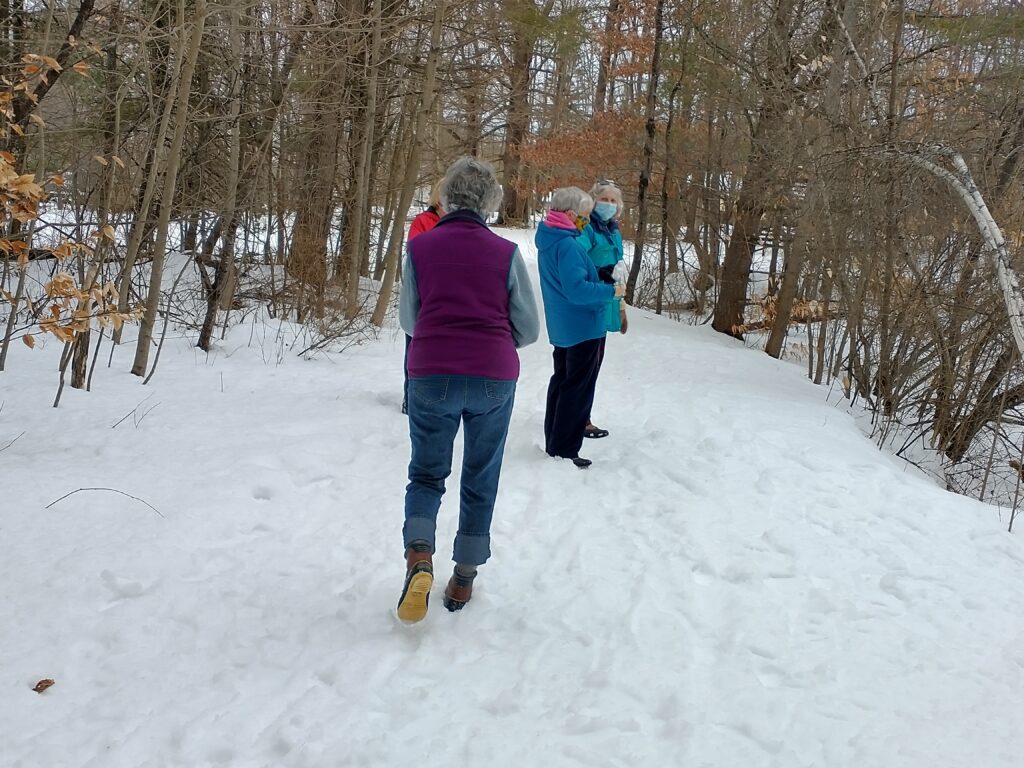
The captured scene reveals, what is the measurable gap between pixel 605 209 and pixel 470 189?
7.29 feet

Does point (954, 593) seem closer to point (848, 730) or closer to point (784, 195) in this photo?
point (848, 730)

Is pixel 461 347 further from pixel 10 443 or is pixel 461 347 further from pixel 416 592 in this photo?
pixel 10 443

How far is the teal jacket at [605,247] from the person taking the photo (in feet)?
16.5

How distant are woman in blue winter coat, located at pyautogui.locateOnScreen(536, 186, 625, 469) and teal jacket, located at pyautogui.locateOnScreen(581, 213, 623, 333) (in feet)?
0.35

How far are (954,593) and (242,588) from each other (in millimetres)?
3277

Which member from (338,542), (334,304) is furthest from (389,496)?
(334,304)

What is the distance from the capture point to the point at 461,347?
9.53 feet

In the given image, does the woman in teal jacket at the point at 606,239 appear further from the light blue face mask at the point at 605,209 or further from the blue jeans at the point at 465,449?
the blue jeans at the point at 465,449

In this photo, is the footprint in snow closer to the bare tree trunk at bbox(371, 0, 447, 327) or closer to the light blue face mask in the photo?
the light blue face mask

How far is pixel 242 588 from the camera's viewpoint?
329 cm

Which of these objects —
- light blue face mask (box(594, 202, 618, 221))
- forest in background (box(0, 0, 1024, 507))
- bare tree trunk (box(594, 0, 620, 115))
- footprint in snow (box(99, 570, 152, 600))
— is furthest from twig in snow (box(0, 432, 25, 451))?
bare tree trunk (box(594, 0, 620, 115))

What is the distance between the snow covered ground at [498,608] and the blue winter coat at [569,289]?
95 cm

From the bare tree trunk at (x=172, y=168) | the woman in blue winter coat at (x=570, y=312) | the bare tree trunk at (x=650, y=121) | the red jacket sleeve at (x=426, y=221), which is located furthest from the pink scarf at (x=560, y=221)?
the bare tree trunk at (x=650, y=121)

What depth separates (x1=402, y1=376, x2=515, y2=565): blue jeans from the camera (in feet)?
9.65
